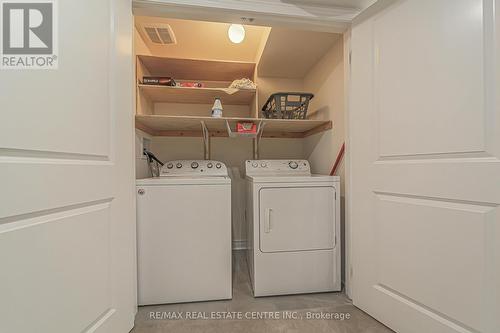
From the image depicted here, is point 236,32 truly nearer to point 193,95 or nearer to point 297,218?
point 193,95

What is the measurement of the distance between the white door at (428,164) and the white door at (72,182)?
147 centimetres

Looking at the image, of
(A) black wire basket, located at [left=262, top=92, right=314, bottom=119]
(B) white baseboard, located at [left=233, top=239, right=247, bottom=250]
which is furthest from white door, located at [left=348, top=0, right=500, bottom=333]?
(B) white baseboard, located at [left=233, top=239, right=247, bottom=250]

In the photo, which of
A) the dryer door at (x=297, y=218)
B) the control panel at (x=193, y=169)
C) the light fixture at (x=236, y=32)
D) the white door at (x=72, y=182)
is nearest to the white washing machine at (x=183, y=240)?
the white door at (x=72, y=182)

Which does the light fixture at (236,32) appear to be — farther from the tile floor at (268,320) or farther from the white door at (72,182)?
the tile floor at (268,320)

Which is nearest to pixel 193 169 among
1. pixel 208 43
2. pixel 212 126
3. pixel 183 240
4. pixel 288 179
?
pixel 212 126

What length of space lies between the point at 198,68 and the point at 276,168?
1330 millimetres

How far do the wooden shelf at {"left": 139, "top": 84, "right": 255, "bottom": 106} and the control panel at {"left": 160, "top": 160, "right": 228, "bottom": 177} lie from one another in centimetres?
70

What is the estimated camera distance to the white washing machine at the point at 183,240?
1.39 metres

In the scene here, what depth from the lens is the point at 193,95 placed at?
211 cm

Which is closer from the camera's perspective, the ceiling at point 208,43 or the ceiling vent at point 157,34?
the ceiling vent at point 157,34

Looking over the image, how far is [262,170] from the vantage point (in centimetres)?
195

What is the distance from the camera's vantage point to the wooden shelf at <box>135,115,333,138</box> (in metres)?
1.74

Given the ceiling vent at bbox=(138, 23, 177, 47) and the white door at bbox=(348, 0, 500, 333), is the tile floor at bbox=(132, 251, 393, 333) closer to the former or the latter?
the white door at bbox=(348, 0, 500, 333)

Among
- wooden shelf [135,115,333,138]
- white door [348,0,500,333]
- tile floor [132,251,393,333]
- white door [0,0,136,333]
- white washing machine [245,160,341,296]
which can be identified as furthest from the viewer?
wooden shelf [135,115,333,138]
